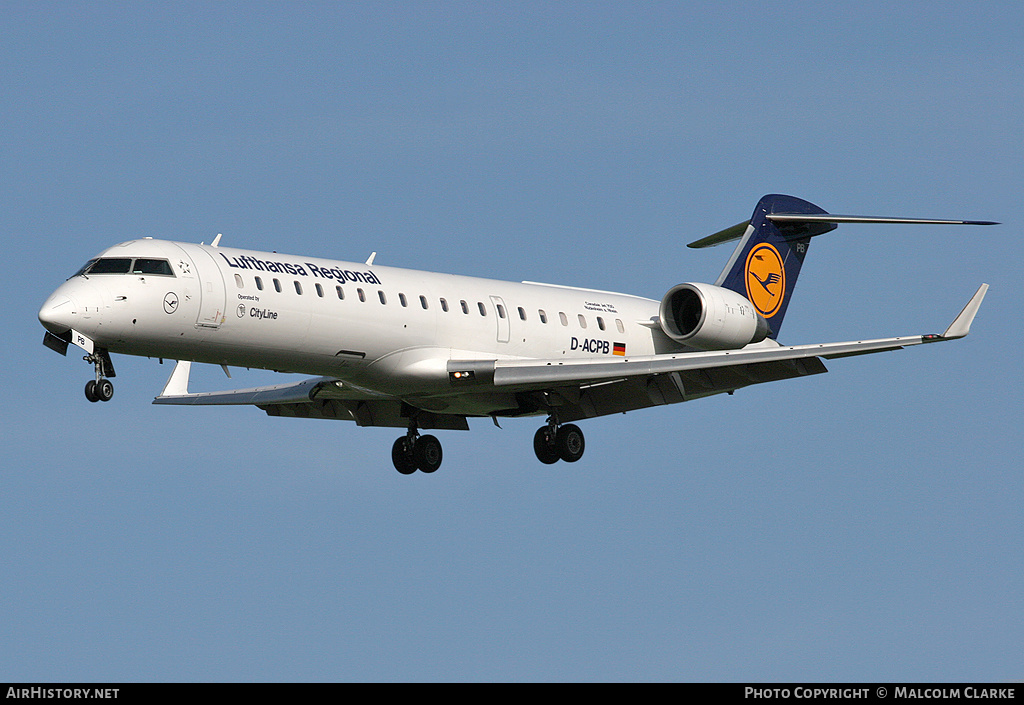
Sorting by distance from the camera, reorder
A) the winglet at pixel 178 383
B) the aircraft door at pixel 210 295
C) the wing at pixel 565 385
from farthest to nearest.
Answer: the winglet at pixel 178 383 → the wing at pixel 565 385 → the aircraft door at pixel 210 295

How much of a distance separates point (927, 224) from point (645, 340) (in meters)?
6.08

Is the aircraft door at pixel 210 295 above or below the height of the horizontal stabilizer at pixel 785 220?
below

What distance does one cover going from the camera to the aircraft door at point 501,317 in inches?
1155

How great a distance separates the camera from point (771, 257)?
34.1 meters

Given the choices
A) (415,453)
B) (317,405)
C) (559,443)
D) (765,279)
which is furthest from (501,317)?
(765,279)

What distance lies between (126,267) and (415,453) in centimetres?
848

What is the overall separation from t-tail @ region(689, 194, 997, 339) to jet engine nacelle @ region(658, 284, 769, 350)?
1.84 metres

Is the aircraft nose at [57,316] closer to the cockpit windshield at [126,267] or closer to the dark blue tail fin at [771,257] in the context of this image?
the cockpit windshield at [126,267]

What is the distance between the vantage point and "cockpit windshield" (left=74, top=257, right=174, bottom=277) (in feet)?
83.4

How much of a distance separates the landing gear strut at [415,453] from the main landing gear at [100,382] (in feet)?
27.0

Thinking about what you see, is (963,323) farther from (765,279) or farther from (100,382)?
(100,382)

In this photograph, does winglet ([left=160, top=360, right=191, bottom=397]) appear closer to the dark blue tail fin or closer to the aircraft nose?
the aircraft nose

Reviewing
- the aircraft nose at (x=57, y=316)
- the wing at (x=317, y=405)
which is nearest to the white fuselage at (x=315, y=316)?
the aircraft nose at (x=57, y=316)
